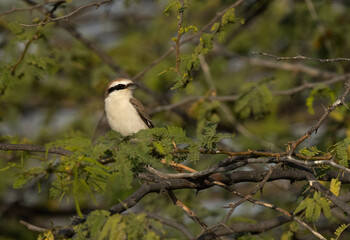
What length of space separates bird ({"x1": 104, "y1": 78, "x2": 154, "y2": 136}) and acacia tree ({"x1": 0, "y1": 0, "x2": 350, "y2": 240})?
0.31m

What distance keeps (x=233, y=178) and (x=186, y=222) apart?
2264mm

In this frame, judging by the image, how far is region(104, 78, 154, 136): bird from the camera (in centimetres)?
752

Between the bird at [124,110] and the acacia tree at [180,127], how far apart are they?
1.01ft

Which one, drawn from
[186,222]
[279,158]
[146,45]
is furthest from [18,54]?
[146,45]

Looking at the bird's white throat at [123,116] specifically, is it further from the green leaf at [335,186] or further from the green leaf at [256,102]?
the green leaf at [335,186]

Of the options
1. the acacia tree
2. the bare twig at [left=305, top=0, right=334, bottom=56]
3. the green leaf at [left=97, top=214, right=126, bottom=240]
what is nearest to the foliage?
the acacia tree

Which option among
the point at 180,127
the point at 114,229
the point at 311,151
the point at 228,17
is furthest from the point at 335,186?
the point at 228,17

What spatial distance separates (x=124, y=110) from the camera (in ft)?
24.9

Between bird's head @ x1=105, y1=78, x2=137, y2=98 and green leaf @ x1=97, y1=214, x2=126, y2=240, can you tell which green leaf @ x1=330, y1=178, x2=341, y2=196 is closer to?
green leaf @ x1=97, y1=214, x2=126, y2=240

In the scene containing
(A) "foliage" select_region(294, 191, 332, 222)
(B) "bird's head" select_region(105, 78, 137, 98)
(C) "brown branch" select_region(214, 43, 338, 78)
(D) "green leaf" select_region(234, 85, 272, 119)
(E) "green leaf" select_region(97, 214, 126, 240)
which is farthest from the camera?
(C) "brown branch" select_region(214, 43, 338, 78)

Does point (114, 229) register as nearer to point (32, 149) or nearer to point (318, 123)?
point (32, 149)

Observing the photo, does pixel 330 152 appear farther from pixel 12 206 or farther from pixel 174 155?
pixel 12 206

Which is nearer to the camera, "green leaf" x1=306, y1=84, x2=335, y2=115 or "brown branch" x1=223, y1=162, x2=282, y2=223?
"brown branch" x1=223, y1=162, x2=282, y2=223

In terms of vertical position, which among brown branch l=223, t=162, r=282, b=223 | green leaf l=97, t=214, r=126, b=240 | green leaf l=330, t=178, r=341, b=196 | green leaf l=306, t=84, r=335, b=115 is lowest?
green leaf l=330, t=178, r=341, b=196
